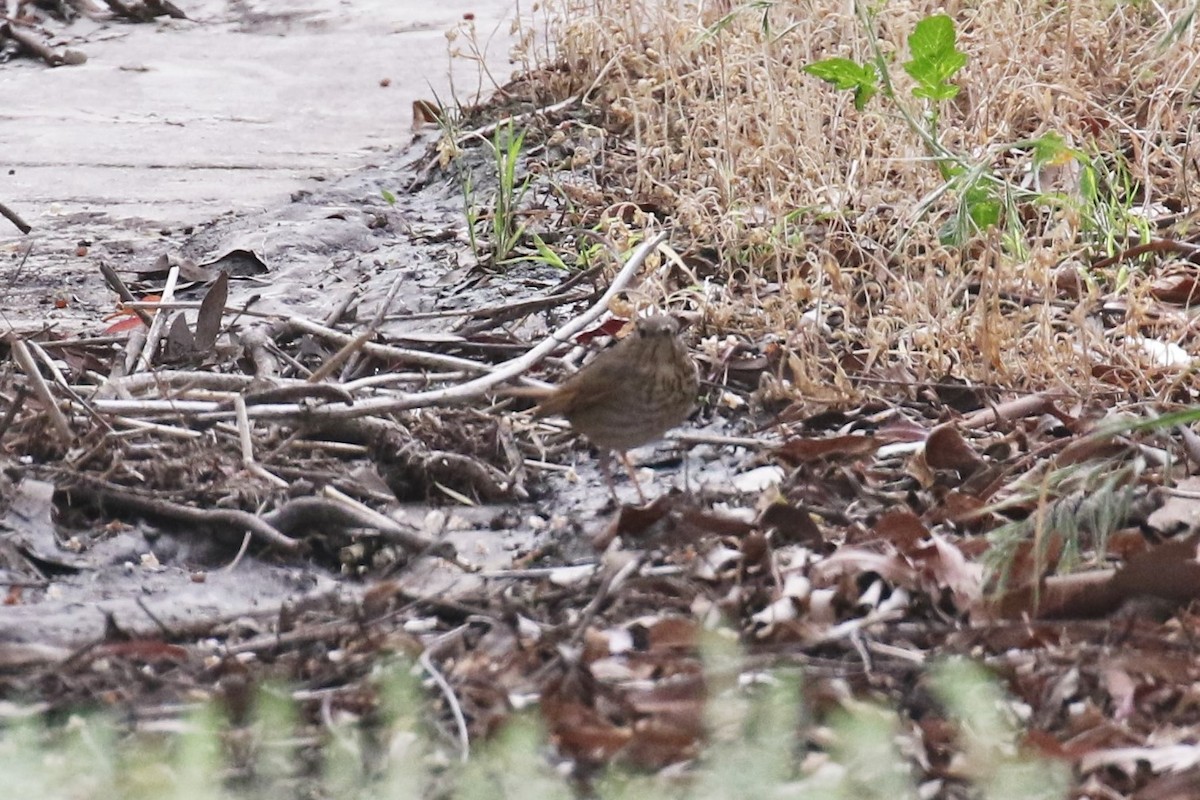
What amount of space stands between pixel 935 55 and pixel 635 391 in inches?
51.7

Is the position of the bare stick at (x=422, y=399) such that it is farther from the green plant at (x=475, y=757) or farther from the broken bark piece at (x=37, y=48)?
the broken bark piece at (x=37, y=48)

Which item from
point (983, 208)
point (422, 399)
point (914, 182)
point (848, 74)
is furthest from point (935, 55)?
point (422, 399)

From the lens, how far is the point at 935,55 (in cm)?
427

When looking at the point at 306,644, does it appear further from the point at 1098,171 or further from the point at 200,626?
the point at 1098,171

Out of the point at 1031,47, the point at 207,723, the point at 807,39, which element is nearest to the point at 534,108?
the point at 807,39

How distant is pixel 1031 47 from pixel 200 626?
363 centimetres

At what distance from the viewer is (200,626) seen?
2.99 metres

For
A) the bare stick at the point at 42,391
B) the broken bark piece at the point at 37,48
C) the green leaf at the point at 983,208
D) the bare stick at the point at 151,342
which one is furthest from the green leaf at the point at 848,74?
the broken bark piece at the point at 37,48

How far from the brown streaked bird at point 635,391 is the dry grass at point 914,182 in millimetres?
405

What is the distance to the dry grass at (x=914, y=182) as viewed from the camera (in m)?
4.13

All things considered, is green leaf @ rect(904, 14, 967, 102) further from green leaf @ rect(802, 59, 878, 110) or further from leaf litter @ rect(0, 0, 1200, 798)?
leaf litter @ rect(0, 0, 1200, 798)

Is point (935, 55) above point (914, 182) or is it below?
above

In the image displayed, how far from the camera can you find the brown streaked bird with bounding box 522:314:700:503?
3668 mm

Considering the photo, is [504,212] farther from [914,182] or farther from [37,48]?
[37,48]
